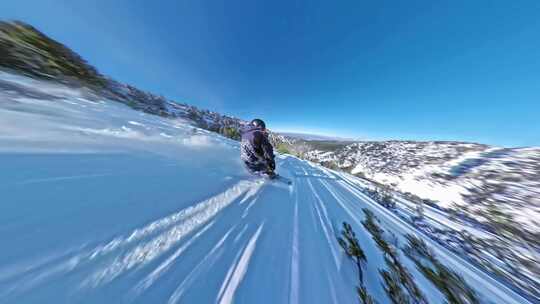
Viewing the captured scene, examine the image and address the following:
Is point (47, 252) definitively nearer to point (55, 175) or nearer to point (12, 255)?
point (12, 255)

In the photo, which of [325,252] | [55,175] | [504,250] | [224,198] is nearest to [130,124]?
[55,175]

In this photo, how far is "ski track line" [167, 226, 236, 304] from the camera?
97 centimetres

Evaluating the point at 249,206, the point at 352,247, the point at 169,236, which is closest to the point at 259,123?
the point at 249,206

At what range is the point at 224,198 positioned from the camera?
7.60ft

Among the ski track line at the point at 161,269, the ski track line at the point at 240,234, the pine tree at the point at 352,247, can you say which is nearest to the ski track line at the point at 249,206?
the ski track line at the point at 240,234

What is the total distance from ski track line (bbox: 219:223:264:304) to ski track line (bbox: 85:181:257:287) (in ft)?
1.55

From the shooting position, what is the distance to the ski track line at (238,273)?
1.08 meters

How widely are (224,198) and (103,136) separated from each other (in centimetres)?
196

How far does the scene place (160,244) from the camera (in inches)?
48.8

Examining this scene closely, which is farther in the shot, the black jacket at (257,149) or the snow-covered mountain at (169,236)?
the black jacket at (257,149)

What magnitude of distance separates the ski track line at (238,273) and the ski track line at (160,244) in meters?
0.47

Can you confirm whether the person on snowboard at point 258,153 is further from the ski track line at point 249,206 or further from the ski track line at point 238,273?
the ski track line at point 238,273

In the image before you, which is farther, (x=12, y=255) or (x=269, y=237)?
(x=269, y=237)

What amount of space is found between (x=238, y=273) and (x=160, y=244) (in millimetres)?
570
